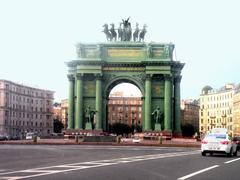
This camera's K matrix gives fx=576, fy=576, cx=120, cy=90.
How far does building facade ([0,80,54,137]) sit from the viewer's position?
160 m

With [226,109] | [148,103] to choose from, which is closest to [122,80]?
[148,103]

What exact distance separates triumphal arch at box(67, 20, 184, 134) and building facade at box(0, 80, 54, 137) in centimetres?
7629

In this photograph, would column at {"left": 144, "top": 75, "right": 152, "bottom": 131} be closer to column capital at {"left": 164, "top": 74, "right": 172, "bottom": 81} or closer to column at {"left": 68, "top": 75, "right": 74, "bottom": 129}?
column capital at {"left": 164, "top": 74, "right": 172, "bottom": 81}

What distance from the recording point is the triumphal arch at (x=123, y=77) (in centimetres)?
8562

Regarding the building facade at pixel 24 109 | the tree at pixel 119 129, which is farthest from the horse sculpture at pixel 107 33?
the tree at pixel 119 129

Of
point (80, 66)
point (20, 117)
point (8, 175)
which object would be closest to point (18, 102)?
point (20, 117)

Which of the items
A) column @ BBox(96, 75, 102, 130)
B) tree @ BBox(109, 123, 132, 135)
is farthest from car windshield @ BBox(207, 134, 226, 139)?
tree @ BBox(109, 123, 132, 135)

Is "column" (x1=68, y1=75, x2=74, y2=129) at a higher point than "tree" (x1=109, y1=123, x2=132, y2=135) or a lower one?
higher

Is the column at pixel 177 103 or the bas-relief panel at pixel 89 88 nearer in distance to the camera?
the bas-relief panel at pixel 89 88

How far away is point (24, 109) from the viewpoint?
583 ft

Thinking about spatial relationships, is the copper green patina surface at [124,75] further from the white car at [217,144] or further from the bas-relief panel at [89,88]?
the white car at [217,144]

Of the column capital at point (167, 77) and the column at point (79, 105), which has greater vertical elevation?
the column capital at point (167, 77)

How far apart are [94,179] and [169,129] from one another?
6939cm

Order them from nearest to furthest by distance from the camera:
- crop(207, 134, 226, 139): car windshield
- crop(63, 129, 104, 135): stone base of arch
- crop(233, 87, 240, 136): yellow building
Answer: crop(207, 134, 226, 139): car windshield, crop(63, 129, 104, 135): stone base of arch, crop(233, 87, 240, 136): yellow building
